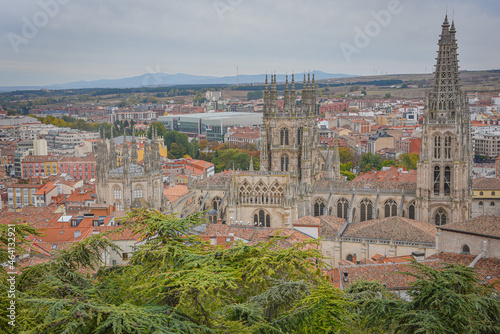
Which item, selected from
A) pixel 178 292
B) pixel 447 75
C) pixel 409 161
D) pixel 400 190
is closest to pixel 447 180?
pixel 400 190

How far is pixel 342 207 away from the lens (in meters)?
52.7

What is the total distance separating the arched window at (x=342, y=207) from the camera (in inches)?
2067

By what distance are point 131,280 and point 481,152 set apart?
111 meters

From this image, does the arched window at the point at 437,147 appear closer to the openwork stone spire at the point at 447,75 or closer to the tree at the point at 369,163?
the openwork stone spire at the point at 447,75

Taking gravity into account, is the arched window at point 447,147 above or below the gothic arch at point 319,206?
above

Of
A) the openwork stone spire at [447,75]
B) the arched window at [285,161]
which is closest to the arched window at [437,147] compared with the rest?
the openwork stone spire at [447,75]

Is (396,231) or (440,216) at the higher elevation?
(396,231)

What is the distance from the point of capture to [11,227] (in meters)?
15.3

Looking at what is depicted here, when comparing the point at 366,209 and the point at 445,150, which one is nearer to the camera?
the point at 445,150

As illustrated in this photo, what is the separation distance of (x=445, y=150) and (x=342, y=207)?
418 inches

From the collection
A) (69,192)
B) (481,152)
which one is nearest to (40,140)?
(69,192)

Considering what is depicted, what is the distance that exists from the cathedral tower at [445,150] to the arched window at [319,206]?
8.76 m

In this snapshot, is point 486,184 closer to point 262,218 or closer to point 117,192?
point 262,218

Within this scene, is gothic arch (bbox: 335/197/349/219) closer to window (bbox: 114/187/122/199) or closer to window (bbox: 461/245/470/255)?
window (bbox: 461/245/470/255)
